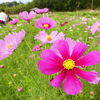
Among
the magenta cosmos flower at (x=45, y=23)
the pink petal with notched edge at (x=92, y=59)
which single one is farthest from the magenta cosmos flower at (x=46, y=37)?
the pink petal with notched edge at (x=92, y=59)

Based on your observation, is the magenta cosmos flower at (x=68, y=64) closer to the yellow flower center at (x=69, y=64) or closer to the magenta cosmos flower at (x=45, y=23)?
the yellow flower center at (x=69, y=64)

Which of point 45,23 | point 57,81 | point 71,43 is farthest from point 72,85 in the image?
point 45,23

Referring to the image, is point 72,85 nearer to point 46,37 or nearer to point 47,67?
point 47,67

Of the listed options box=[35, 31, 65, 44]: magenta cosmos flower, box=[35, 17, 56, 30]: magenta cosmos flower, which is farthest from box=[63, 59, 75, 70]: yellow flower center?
box=[35, 17, 56, 30]: magenta cosmos flower

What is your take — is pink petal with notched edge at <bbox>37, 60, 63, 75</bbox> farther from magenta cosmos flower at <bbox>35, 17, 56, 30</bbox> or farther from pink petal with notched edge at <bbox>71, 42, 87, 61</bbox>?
magenta cosmos flower at <bbox>35, 17, 56, 30</bbox>

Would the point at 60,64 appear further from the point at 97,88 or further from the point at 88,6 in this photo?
the point at 88,6

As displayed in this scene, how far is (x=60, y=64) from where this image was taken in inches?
13.8

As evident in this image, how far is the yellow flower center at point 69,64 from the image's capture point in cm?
33

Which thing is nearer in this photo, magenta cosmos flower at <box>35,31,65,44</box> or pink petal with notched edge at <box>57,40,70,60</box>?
pink petal with notched edge at <box>57,40,70,60</box>

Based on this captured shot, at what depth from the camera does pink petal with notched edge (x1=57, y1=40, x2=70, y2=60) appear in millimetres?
331

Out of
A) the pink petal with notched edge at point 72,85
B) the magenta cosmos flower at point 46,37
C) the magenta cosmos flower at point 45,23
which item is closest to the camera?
the pink petal with notched edge at point 72,85

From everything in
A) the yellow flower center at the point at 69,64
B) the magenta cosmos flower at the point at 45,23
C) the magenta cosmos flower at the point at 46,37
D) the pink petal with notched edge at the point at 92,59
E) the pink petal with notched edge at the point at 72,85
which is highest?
the magenta cosmos flower at the point at 45,23

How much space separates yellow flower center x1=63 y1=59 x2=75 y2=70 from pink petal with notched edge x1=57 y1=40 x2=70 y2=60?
22 mm

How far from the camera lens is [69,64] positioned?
0.33 metres
